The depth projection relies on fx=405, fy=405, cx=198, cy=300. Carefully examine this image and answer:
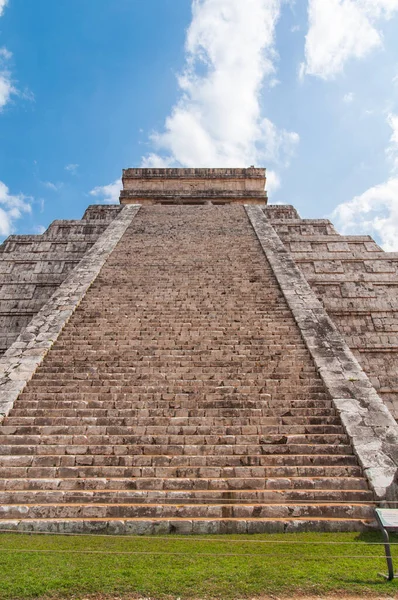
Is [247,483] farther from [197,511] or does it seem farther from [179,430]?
[179,430]

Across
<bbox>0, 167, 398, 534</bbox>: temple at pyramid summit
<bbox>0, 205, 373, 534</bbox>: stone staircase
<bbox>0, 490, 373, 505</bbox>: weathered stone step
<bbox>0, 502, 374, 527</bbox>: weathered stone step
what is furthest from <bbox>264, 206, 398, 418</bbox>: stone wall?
<bbox>0, 502, 374, 527</bbox>: weathered stone step

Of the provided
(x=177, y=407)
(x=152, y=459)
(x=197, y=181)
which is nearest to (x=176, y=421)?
(x=177, y=407)

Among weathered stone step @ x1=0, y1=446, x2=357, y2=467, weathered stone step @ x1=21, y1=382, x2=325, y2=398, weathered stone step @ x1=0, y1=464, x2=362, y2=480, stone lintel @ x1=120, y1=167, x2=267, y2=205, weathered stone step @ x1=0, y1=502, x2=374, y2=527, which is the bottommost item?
weathered stone step @ x1=0, y1=502, x2=374, y2=527

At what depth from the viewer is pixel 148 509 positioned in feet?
14.3

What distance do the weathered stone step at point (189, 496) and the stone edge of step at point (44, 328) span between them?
1.57m

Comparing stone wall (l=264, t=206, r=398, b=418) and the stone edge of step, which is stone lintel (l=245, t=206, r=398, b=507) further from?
the stone edge of step

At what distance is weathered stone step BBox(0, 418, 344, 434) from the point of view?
5445 millimetres

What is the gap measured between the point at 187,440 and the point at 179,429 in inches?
8.4

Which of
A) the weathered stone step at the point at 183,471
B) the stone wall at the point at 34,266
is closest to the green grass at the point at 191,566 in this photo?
the weathered stone step at the point at 183,471

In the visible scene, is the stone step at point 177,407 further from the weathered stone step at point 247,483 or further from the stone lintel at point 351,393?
the weathered stone step at point 247,483

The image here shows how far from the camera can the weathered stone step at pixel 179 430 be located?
5.45 m

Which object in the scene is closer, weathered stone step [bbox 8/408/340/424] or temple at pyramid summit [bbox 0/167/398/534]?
temple at pyramid summit [bbox 0/167/398/534]

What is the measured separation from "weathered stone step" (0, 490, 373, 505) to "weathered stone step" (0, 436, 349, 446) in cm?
72

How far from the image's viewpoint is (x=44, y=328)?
793cm
